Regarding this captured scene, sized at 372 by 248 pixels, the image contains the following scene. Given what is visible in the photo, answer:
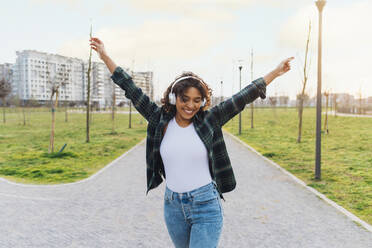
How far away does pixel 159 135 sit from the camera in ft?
7.35

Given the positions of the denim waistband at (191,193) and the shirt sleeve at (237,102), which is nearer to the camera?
the denim waistband at (191,193)

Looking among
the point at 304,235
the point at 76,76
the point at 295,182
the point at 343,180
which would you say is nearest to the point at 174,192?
the point at 304,235

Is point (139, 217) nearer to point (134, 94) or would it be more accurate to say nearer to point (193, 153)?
point (134, 94)

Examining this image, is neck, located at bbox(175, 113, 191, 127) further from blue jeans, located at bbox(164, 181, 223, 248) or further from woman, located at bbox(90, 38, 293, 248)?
blue jeans, located at bbox(164, 181, 223, 248)

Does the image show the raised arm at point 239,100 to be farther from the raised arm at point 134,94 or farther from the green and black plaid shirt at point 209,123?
the raised arm at point 134,94

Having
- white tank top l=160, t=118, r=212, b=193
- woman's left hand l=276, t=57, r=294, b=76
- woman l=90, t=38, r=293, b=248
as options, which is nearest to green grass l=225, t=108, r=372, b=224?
woman's left hand l=276, t=57, r=294, b=76

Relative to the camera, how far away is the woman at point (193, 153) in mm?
2150

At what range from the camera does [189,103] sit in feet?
7.08

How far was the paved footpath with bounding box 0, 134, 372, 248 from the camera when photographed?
14.4 feet

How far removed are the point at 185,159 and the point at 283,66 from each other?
3.13ft

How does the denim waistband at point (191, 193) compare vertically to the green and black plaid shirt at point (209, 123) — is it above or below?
below

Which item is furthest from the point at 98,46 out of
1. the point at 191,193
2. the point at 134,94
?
the point at 191,193

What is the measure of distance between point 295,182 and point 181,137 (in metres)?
6.32

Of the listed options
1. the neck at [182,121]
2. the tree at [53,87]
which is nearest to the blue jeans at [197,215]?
the neck at [182,121]
